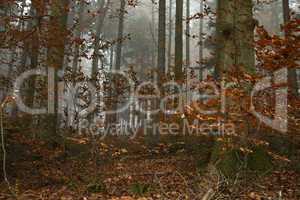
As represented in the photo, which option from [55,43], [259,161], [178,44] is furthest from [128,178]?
[178,44]

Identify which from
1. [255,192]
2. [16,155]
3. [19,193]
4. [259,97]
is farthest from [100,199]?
[16,155]

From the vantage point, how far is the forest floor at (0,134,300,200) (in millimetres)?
7281

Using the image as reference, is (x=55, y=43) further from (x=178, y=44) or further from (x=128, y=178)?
(x=178, y=44)

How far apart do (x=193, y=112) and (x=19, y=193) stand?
3.94 meters

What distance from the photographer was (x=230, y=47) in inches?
352

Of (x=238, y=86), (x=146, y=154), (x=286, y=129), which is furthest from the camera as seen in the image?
(x=146, y=154)

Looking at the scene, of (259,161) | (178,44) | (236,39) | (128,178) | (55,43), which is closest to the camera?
(236,39)

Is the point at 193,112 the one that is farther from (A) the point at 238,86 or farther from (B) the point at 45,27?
(B) the point at 45,27

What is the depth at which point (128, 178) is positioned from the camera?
31.5 feet

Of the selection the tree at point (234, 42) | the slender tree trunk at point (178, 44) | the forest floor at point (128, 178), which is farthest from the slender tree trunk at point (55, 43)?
the slender tree trunk at point (178, 44)

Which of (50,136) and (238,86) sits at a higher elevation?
(238,86)

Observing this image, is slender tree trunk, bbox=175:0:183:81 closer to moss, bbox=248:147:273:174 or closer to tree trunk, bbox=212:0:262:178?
tree trunk, bbox=212:0:262:178

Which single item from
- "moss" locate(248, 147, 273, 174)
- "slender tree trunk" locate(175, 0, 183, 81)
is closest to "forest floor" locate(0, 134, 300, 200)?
"moss" locate(248, 147, 273, 174)

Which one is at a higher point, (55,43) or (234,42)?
(55,43)
